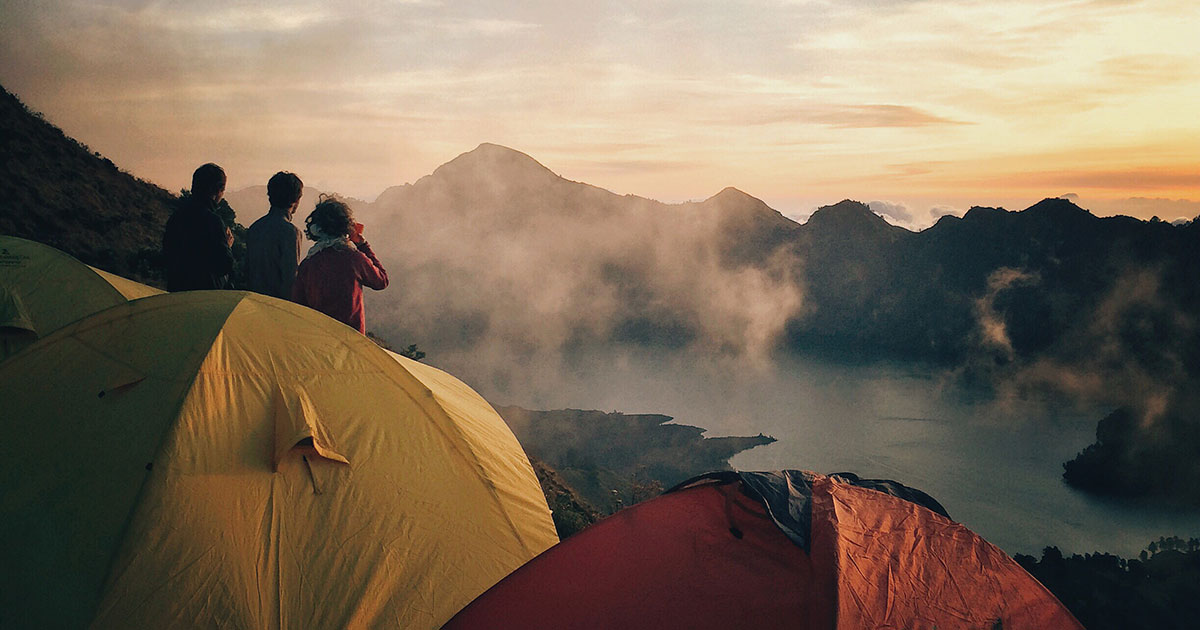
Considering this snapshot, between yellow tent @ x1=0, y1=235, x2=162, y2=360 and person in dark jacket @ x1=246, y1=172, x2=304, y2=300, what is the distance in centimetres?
191

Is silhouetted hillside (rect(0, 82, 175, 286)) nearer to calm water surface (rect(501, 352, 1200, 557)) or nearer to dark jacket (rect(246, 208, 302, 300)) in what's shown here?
dark jacket (rect(246, 208, 302, 300))

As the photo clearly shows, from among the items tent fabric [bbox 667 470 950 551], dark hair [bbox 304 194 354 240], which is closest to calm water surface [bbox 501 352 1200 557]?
dark hair [bbox 304 194 354 240]

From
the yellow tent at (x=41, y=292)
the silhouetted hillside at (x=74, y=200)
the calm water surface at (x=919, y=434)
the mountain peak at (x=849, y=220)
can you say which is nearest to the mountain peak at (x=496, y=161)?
the mountain peak at (x=849, y=220)

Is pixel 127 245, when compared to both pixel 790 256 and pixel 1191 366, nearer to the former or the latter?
pixel 1191 366

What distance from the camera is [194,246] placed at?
5602mm

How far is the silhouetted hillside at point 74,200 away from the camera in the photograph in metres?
13.0

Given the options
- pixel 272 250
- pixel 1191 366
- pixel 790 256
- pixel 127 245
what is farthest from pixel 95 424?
pixel 790 256

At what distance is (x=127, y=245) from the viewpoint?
14.3 m

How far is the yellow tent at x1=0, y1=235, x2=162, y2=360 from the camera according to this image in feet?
19.0

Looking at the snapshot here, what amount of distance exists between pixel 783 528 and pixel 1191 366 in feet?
357

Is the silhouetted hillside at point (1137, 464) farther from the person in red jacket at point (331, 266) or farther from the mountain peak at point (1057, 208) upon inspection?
the person in red jacket at point (331, 266)

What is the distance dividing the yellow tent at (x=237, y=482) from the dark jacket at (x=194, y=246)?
191 centimetres

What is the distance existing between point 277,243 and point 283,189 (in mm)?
459

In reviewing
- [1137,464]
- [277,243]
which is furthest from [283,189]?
[1137,464]
